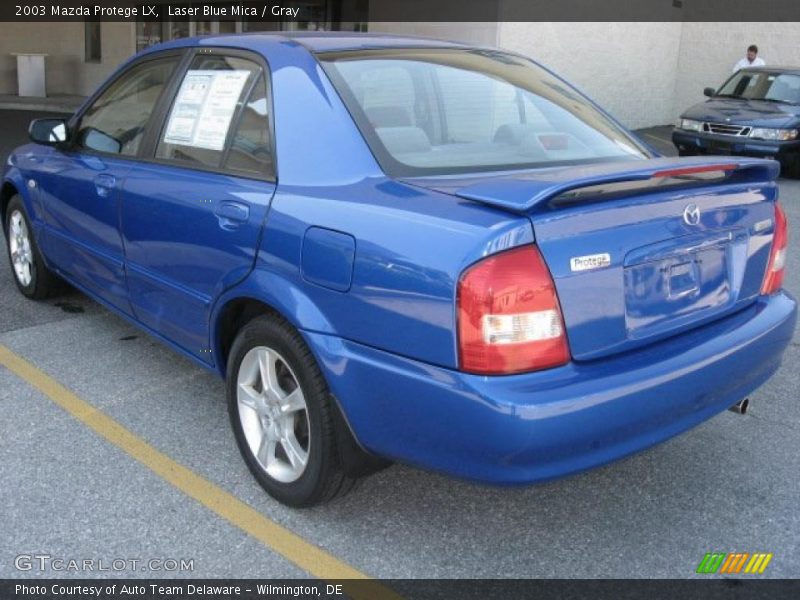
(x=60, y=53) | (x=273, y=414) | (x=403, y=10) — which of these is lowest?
(x=273, y=414)

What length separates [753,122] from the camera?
1238 cm

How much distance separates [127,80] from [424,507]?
2.58 meters

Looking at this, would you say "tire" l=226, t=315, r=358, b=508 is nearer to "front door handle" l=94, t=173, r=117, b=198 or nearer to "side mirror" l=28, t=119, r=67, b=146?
"front door handle" l=94, t=173, r=117, b=198

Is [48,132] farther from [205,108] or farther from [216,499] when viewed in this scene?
[216,499]

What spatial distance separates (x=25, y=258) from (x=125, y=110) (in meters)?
1.62

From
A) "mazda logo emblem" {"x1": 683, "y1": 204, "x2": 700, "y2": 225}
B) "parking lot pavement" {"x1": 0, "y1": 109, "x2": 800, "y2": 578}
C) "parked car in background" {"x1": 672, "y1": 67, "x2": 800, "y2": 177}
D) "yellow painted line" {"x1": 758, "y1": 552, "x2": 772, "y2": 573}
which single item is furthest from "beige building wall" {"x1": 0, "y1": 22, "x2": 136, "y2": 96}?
"yellow painted line" {"x1": 758, "y1": 552, "x2": 772, "y2": 573}

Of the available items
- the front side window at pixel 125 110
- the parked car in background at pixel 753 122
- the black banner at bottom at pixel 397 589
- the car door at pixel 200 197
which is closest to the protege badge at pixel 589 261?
the black banner at bottom at pixel 397 589

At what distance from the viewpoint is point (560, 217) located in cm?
255

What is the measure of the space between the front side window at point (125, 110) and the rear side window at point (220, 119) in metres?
0.26

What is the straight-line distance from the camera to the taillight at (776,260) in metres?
3.26

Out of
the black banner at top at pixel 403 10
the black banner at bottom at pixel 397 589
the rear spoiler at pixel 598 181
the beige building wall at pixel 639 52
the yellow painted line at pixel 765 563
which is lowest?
the black banner at bottom at pixel 397 589

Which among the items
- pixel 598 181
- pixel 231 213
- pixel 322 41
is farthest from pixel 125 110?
pixel 598 181

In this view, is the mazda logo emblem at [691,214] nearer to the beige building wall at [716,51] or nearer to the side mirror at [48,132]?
the side mirror at [48,132]

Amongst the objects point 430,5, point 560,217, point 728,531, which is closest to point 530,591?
point 728,531
